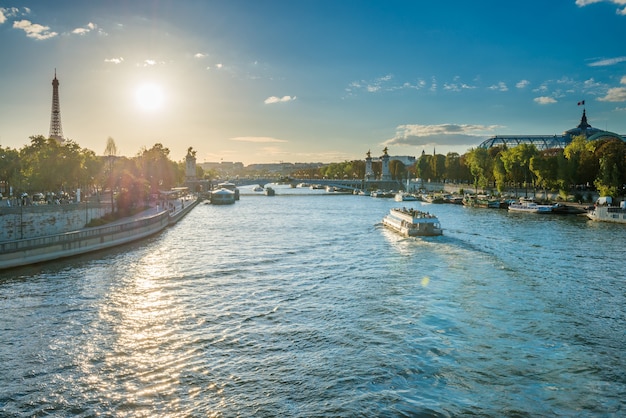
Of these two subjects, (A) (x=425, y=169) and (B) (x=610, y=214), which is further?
(A) (x=425, y=169)

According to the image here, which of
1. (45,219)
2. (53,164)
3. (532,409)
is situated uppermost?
(53,164)

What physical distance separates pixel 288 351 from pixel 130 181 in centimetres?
5078

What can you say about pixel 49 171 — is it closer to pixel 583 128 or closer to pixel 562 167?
pixel 562 167

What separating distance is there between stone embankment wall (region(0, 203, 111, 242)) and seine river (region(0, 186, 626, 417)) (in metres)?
4.10

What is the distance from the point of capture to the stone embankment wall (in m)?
30.6

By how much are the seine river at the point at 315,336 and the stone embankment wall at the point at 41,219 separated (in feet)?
13.4

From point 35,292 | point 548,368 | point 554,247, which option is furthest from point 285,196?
point 548,368

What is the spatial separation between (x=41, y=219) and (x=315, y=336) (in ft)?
81.2

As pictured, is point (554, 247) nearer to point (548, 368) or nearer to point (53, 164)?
point (548, 368)

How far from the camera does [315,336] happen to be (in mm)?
16719

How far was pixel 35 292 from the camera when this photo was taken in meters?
22.6

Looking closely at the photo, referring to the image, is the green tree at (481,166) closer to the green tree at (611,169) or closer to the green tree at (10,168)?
the green tree at (611,169)

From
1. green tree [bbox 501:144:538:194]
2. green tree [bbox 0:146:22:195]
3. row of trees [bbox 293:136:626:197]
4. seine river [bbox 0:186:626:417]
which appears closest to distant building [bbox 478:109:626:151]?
row of trees [bbox 293:136:626:197]

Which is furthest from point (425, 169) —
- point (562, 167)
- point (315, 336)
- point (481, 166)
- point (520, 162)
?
point (315, 336)
